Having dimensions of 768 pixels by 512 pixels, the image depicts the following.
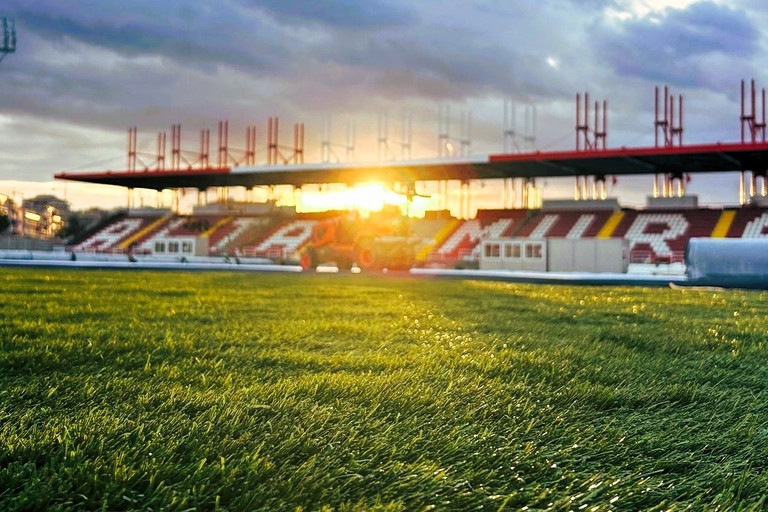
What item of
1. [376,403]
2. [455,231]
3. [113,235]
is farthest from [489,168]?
[376,403]

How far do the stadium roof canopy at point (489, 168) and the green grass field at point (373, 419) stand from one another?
1259 inches

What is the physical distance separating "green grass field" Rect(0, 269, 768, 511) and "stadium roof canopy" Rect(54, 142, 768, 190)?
105 feet

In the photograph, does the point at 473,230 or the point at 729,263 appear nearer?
the point at 729,263

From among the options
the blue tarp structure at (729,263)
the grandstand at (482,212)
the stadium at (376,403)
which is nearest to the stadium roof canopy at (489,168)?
the grandstand at (482,212)

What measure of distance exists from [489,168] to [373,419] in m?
38.6

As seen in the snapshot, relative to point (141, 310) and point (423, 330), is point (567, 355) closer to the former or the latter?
point (423, 330)

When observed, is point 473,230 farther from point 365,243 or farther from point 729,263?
point 729,263

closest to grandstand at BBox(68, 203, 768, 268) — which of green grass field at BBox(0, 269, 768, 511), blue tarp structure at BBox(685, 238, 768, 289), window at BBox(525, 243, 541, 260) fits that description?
window at BBox(525, 243, 541, 260)

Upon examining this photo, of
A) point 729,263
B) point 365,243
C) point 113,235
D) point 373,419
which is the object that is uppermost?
point 113,235

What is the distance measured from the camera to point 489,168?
40250mm

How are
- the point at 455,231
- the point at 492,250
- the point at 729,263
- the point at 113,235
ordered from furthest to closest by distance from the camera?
the point at 113,235 < the point at 455,231 < the point at 492,250 < the point at 729,263

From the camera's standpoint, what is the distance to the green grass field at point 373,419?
75.4 inches

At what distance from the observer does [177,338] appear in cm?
499

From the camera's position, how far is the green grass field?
192 centimetres
